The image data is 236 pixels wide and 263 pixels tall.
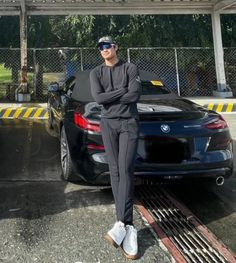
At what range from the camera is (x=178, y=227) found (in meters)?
4.10

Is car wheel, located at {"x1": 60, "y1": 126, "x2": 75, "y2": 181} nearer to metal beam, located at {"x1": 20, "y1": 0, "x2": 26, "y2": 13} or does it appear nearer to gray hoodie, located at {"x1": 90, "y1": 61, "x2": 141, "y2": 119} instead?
gray hoodie, located at {"x1": 90, "y1": 61, "x2": 141, "y2": 119}

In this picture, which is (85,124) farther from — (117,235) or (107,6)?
(107,6)

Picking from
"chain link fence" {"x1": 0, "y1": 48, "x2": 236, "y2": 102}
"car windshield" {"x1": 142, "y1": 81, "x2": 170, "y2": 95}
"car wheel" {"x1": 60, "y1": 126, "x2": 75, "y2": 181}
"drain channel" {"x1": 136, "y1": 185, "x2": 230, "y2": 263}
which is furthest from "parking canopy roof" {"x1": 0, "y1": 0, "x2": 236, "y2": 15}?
"drain channel" {"x1": 136, "y1": 185, "x2": 230, "y2": 263}

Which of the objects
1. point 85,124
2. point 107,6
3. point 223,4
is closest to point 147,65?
point 107,6

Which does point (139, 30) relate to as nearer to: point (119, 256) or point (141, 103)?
point (141, 103)

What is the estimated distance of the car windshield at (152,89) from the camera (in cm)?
573

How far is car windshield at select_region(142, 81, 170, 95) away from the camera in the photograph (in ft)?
18.8

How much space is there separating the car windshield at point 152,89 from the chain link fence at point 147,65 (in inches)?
339

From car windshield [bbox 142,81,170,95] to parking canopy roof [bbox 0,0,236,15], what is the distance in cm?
805

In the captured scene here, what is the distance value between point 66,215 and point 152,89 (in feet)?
7.83

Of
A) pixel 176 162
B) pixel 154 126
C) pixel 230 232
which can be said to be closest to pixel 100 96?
pixel 154 126

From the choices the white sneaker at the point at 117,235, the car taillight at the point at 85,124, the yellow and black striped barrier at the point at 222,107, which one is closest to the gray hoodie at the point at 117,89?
the car taillight at the point at 85,124

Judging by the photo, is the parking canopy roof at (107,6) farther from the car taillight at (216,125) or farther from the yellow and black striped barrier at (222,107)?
the car taillight at (216,125)

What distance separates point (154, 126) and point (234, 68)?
41.9 feet
